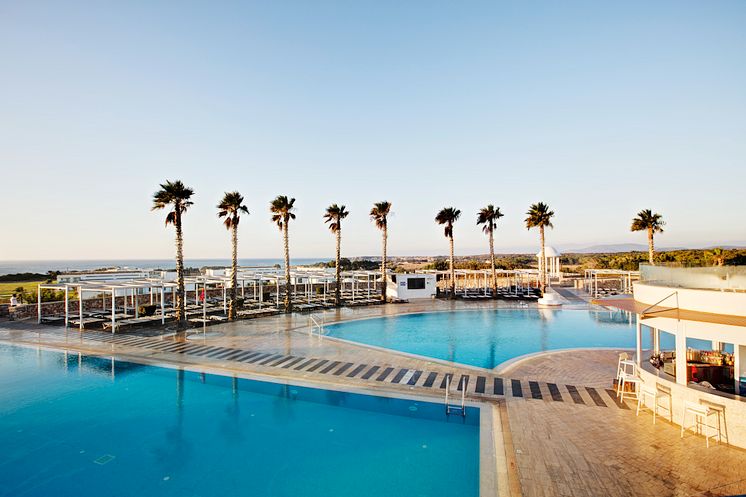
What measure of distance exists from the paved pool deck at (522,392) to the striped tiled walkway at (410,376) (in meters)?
0.04

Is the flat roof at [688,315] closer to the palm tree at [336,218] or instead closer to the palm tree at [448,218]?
the palm tree at [336,218]

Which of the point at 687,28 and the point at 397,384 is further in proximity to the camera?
the point at 687,28

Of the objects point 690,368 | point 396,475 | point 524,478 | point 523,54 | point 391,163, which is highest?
point 523,54

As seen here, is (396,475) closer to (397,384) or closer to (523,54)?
(397,384)

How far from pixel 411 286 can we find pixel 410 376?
23.9m

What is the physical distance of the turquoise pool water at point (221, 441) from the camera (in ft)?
22.3

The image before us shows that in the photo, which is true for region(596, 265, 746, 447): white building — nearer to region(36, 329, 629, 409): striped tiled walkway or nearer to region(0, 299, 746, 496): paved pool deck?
region(0, 299, 746, 496): paved pool deck

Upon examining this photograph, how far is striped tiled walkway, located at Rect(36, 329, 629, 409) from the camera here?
399 inches

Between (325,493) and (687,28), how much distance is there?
21.8m

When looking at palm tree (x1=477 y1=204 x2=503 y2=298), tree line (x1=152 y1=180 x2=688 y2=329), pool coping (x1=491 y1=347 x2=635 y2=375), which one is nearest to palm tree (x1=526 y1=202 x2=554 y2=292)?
tree line (x1=152 y1=180 x2=688 y2=329)

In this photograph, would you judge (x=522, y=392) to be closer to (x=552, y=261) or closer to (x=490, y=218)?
(x=490, y=218)

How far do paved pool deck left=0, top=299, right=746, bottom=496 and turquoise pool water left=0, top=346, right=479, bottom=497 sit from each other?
35.9 inches

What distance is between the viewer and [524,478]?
6121 mm

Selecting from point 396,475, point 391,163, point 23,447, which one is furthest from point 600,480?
point 391,163
